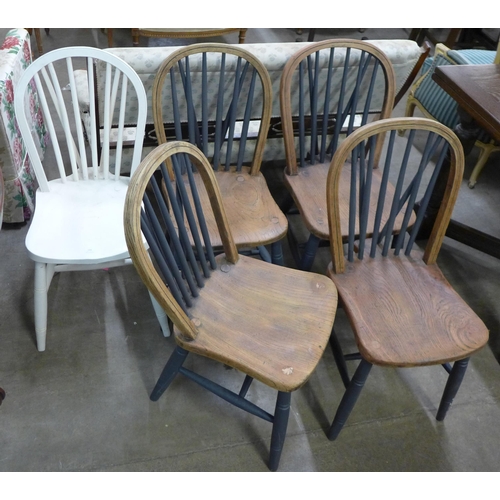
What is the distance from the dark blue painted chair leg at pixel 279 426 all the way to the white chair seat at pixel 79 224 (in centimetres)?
65

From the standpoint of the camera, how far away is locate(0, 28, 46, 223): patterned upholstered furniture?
1743 millimetres

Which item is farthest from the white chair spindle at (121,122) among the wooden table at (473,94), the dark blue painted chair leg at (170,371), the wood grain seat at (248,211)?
the wooden table at (473,94)

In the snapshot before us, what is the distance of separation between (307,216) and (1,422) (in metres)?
1.23

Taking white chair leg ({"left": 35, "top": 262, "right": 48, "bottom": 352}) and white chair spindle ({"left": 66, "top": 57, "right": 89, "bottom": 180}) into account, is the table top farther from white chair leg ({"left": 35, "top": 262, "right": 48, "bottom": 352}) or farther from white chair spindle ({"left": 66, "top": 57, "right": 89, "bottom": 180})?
white chair leg ({"left": 35, "top": 262, "right": 48, "bottom": 352})

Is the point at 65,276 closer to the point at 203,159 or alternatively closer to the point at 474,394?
the point at 203,159

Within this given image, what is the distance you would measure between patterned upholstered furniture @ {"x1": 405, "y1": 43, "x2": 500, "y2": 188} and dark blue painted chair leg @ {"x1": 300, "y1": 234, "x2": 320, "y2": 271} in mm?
1251

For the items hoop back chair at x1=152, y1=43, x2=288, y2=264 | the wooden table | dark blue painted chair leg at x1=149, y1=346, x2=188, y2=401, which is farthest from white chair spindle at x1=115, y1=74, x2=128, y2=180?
the wooden table

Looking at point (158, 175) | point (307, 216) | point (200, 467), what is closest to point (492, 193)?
point (307, 216)

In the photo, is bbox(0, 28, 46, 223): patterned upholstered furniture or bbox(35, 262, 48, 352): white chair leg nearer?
bbox(35, 262, 48, 352): white chair leg

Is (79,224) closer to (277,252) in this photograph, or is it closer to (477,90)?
(277,252)

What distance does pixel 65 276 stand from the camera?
1.90m

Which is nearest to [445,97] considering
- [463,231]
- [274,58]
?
[463,231]

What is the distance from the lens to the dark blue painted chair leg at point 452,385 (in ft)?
4.42

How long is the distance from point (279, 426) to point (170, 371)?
38 cm
